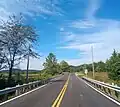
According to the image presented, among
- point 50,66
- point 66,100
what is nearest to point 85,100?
point 66,100

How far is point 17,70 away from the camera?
4291 centimetres

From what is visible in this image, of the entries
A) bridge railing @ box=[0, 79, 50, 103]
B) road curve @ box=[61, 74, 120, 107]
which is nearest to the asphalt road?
road curve @ box=[61, 74, 120, 107]

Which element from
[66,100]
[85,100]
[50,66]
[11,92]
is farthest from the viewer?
[50,66]

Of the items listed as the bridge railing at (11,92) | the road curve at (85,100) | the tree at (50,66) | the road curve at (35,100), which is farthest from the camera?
the tree at (50,66)

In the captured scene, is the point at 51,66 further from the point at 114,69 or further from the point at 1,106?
the point at 1,106

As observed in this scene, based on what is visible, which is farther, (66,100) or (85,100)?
(85,100)

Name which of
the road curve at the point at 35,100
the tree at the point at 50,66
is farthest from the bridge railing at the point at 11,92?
the tree at the point at 50,66

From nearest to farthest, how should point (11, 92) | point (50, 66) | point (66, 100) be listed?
point (66, 100), point (11, 92), point (50, 66)

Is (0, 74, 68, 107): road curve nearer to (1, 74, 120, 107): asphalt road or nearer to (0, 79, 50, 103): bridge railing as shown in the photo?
(1, 74, 120, 107): asphalt road

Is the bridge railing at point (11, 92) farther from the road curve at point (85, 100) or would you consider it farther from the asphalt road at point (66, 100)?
the road curve at point (85, 100)

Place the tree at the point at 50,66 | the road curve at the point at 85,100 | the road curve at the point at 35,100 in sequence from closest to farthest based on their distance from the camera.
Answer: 1. the road curve at the point at 85,100
2. the road curve at the point at 35,100
3. the tree at the point at 50,66

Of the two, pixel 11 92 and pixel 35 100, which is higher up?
pixel 11 92

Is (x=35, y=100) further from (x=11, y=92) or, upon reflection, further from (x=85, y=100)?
(x=11, y=92)

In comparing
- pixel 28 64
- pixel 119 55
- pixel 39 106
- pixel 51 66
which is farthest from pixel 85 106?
pixel 51 66
